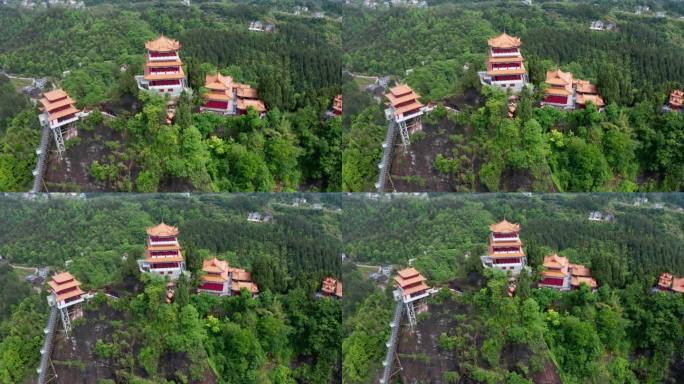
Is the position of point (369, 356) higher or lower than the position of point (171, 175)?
lower

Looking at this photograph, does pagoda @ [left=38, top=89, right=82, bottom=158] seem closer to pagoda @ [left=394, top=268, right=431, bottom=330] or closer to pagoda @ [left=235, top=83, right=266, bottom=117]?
pagoda @ [left=235, top=83, right=266, bottom=117]

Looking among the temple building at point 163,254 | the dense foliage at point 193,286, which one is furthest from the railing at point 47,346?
the temple building at point 163,254

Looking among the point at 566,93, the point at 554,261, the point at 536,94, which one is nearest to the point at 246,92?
the point at 536,94

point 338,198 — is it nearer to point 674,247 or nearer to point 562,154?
point 562,154

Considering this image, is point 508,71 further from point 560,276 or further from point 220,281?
point 220,281

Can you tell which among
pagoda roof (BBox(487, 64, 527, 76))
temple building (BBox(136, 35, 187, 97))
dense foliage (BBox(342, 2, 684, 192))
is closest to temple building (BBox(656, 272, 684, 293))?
dense foliage (BBox(342, 2, 684, 192))

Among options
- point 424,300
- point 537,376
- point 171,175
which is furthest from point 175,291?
point 537,376

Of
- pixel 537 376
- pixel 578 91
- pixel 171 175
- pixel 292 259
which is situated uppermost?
pixel 578 91
